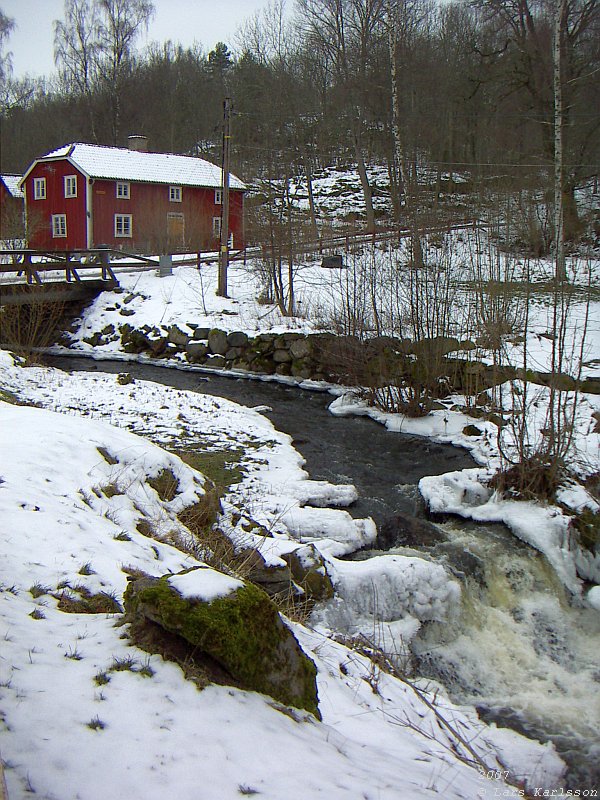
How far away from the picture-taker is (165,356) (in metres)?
20.1

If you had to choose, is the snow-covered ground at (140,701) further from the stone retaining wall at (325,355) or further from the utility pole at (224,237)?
the utility pole at (224,237)

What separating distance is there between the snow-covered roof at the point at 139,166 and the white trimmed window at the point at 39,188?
137 cm

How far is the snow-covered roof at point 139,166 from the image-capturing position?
3362cm

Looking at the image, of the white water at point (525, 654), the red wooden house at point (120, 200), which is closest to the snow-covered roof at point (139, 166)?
the red wooden house at point (120, 200)

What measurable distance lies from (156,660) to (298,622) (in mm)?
2383

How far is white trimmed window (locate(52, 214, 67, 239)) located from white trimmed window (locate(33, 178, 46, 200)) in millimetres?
1501

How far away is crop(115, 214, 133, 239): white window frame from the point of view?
34.5m

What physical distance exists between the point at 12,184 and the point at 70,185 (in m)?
10.3

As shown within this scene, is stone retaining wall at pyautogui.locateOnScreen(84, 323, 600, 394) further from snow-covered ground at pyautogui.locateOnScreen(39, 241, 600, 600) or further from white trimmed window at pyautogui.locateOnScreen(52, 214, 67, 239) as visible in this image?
white trimmed window at pyautogui.locateOnScreen(52, 214, 67, 239)

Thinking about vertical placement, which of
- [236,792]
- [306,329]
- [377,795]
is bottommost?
[377,795]

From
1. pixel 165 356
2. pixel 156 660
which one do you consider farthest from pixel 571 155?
pixel 156 660

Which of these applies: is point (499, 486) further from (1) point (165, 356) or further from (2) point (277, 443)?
(1) point (165, 356)

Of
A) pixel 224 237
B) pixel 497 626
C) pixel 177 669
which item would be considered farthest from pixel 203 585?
pixel 224 237

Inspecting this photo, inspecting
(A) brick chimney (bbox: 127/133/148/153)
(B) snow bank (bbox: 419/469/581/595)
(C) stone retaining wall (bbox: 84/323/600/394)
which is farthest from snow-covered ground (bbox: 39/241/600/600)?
(A) brick chimney (bbox: 127/133/148/153)
